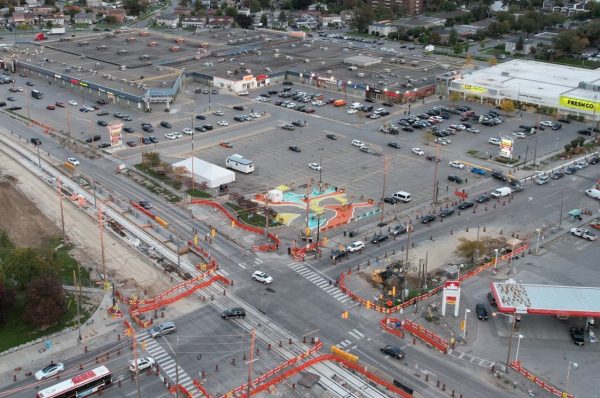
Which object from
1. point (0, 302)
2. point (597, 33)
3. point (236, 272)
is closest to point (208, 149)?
point (236, 272)

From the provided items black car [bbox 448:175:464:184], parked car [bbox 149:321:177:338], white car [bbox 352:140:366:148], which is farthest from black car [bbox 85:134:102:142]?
parked car [bbox 149:321:177:338]

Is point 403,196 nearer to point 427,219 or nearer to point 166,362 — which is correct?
point 427,219

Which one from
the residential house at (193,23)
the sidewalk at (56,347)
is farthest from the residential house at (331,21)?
the sidewalk at (56,347)

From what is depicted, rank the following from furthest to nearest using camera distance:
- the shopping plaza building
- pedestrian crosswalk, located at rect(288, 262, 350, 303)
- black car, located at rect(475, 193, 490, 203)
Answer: the shopping plaza building, black car, located at rect(475, 193, 490, 203), pedestrian crosswalk, located at rect(288, 262, 350, 303)

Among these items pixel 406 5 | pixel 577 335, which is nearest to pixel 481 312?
pixel 577 335

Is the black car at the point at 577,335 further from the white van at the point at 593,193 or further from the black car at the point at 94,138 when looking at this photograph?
the black car at the point at 94,138

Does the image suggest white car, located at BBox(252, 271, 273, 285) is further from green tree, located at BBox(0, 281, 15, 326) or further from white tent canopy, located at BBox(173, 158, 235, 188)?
white tent canopy, located at BBox(173, 158, 235, 188)
